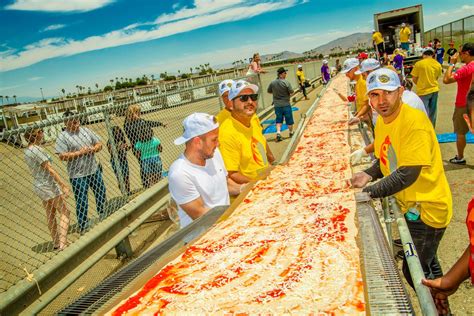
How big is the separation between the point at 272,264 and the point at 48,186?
4046 millimetres

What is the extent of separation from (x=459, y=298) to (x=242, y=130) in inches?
108

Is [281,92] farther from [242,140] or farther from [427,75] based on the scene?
[242,140]

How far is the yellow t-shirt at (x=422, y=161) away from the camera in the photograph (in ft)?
7.82

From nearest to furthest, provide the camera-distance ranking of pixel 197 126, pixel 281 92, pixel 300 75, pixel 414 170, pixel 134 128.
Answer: pixel 414 170 → pixel 197 126 → pixel 134 128 → pixel 281 92 → pixel 300 75

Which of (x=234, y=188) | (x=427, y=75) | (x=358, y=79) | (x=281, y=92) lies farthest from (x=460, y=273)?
(x=281, y=92)

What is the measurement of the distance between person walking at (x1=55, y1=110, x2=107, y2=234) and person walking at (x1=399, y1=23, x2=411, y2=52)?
722 inches

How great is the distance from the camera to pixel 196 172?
10.2 feet

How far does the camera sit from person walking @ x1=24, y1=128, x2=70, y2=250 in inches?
188

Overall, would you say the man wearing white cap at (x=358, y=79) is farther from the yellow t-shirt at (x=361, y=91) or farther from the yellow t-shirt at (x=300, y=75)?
the yellow t-shirt at (x=300, y=75)

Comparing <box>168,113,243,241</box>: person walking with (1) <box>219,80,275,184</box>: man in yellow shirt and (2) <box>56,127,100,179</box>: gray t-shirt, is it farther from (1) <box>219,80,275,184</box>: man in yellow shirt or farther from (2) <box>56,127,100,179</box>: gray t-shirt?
(2) <box>56,127,100,179</box>: gray t-shirt

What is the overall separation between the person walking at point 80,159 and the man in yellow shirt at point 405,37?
18334 mm

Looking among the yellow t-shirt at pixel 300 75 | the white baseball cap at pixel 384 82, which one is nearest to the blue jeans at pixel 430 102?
the white baseball cap at pixel 384 82

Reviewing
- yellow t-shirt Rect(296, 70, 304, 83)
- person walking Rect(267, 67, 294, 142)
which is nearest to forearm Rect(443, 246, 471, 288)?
person walking Rect(267, 67, 294, 142)

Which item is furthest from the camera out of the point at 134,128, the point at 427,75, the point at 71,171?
the point at 427,75
